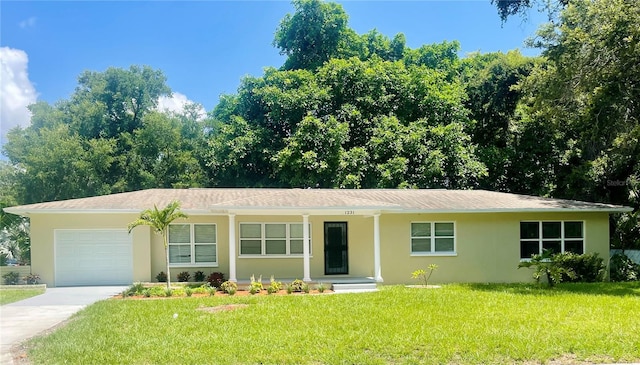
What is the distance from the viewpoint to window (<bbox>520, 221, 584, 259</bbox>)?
1822 centimetres

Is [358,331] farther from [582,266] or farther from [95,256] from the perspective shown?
[95,256]

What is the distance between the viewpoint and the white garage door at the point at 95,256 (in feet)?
56.1

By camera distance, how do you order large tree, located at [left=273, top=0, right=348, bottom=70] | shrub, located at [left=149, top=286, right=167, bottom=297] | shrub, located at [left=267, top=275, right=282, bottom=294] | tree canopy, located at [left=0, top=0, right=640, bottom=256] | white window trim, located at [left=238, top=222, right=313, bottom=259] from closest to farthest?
shrub, located at [left=149, top=286, right=167, bottom=297] → shrub, located at [left=267, top=275, right=282, bottom=294] → white window trim, located at [left=238, top=222, right=313, bottom=259] → tree canopy, located at [left=0, top=0, right=640, bottom=256] → large tree, located at [left=273, top=0, right=348, bottom=70]

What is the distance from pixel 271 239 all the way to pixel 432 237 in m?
5.58

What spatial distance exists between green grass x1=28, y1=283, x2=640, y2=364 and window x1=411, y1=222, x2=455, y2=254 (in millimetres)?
5195

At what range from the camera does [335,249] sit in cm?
1830

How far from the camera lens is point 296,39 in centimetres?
3147

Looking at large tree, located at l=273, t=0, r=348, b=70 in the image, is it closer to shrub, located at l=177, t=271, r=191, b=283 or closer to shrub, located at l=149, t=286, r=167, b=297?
shrub, located at l=177, t=271, r=191, b=283

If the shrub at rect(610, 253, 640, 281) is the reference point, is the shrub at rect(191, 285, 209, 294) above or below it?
above

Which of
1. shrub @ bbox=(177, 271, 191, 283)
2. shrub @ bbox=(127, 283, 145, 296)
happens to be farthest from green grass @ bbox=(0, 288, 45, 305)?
shrub @ bbox=(177, 271, 191, 283)

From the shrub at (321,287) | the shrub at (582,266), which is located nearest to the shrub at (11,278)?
the shrub at (321,287)

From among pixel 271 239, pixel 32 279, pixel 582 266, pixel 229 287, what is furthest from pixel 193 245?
pixel 582 266

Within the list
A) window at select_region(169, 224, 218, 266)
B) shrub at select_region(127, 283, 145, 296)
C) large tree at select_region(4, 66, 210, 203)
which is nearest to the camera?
shrub at select_region(127, 283, 145, 296)

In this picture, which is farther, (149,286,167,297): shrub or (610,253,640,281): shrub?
(610,253,640,281): shrub
